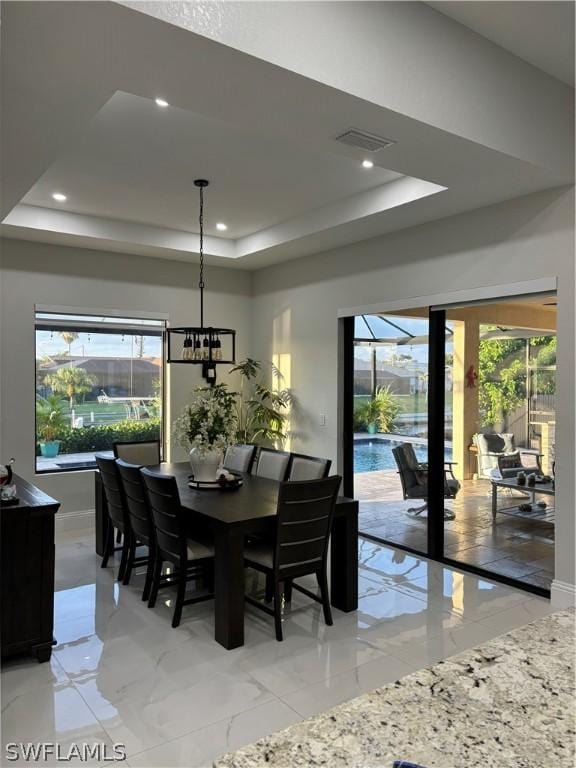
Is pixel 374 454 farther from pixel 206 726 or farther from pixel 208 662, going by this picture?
pixel 206 726

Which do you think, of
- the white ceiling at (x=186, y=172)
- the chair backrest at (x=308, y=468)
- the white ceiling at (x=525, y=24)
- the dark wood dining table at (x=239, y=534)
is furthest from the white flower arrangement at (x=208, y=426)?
the white ceiling at (x=525, y=24)

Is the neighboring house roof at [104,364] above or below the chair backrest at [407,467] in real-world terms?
above

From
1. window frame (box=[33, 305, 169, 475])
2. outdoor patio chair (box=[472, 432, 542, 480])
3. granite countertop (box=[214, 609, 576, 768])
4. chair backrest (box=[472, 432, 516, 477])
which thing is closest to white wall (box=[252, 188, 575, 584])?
outdoor patio chair (box=[472, 432, 542, 480])

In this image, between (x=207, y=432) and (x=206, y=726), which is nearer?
(x=206, y=726)

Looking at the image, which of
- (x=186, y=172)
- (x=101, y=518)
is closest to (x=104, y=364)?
(x=101, y=518)

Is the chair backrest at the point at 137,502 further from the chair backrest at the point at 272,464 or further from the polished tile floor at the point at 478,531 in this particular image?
the polished tile floor at the point at 478,531

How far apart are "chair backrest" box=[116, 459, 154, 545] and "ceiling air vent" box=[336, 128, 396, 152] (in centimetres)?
246

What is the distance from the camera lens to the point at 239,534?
10.9 feet

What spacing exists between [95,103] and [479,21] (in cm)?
200

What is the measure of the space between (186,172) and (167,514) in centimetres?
260

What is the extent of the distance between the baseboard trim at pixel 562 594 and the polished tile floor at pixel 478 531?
20 centimetres

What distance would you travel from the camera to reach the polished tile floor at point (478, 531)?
4277 mm

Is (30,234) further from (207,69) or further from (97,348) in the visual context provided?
(207,69)

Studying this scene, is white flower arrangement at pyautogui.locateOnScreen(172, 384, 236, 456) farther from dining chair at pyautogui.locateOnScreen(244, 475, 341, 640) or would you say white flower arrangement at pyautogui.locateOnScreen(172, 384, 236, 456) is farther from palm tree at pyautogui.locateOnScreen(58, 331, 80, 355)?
palm tree at pyautogui.locateOnScreen(58, 331, 80, 355)
